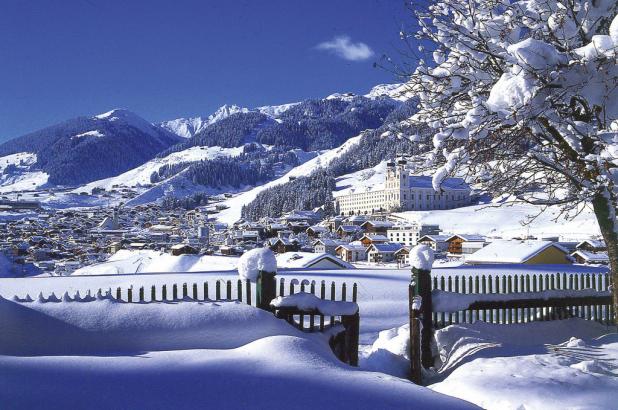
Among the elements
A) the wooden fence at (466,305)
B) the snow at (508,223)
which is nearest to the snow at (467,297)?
the wooden fence at (466,305)

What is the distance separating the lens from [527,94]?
3381 mm

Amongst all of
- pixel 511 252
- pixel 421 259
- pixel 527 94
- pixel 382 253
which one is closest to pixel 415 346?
pixel 421 259

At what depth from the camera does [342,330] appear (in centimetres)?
595

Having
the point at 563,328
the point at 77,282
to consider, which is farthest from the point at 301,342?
the point at 77,282

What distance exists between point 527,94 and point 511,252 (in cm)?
2022

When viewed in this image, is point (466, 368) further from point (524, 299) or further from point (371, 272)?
point (371, 272)

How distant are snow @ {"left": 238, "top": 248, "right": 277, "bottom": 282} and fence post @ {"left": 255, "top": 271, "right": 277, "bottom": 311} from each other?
2.5 inches

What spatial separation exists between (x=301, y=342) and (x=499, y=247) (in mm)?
20739

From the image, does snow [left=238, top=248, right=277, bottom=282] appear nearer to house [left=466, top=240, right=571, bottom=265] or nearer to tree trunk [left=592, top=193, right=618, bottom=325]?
tree trunk [left=592, top=193, right=618, bottom=325]

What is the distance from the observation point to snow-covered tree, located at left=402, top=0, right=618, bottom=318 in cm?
361

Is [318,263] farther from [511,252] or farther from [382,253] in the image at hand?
[382,253]

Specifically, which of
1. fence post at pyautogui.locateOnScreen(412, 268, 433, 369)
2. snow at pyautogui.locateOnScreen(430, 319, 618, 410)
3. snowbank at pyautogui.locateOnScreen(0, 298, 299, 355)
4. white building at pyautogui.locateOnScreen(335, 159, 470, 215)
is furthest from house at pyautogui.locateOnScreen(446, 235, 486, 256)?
white building at pyautogui.locateOnScreen(335, 159, 470, 215)

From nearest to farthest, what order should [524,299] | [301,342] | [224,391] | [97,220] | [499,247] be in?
[224,391], [301,342], [524,299], [499,247], [97,220]

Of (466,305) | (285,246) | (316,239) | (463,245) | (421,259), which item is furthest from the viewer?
(316,239)
